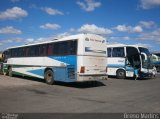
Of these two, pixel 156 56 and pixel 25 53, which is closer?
pixel 25 53

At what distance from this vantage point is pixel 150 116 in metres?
7.90

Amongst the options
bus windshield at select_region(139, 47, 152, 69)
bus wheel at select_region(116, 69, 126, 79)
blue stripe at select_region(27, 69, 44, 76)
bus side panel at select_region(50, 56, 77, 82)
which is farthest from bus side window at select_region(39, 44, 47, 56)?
bus windshield at select_region(139, 47, 152, 69)

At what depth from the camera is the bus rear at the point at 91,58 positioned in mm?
15227

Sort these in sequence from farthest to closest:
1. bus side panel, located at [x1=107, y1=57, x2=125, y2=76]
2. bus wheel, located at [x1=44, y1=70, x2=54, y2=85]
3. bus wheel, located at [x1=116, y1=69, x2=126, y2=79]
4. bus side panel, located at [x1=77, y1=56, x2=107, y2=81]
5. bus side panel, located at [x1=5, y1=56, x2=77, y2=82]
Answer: bus side panel, located at [x1=107, y1=57, x2=125, y2=76], bus wheel, located at [x1=116, y1=69, x2=126, y2=79], bus wheel, located at [x1=44, y1=70, x2=54, y2=85], bus side panel, located at [x1=5, y1=56, x2=77, y2=82], bus side panel, located at [x1=77, y1=56, x2=107, y2=81]

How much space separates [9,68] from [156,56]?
24358 mm

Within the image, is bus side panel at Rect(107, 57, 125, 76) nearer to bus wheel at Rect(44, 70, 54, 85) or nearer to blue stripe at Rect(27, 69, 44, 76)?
blue stripe at Rect(27, 69, 44, 76)

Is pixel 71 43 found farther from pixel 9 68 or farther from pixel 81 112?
pixel 9 68

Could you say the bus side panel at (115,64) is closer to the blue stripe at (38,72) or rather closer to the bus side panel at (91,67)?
the bus side panel at (91,67)

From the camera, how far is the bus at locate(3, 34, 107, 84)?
1531 centimetres

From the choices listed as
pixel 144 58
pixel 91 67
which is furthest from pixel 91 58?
pixel 144 58

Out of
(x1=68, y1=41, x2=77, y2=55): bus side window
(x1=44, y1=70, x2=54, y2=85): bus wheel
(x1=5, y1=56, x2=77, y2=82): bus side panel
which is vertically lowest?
(x1=44, y1=70, x2=54, y2=85): bus wheel

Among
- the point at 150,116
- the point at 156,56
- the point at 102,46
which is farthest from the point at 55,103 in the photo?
the point at 156,56

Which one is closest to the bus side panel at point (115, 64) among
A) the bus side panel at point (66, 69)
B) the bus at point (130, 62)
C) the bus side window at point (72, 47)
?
the bus at point (130, 62)

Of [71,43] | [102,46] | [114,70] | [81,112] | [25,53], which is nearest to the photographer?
[81,112]
